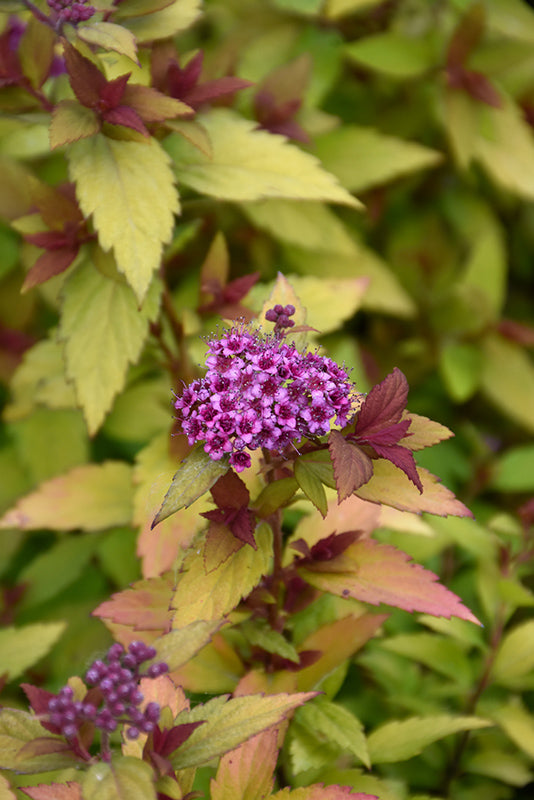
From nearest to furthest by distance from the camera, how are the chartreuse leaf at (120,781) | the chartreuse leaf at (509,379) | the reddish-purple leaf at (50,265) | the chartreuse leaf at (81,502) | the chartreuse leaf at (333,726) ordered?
the chartreuse leaf at (120,781) < the chartreuse leaf at (333,726) < the reddish-purple leaf at (50,265) < the chartreuse leaf at (81,502) < the chartreuse leaf at (509,379)

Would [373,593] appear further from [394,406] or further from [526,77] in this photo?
[526,77]

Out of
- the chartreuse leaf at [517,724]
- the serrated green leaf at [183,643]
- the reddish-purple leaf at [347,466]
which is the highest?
the reddish-purple leaf at [347,466]

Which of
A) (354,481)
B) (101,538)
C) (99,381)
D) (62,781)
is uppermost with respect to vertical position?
(354,481)

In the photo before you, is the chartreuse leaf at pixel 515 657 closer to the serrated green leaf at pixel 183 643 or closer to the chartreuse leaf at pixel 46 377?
the serrated green leaf at pixel 183 643

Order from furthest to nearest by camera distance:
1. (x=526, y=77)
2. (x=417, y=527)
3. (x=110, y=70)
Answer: (x=526, y=77)
(x=417, y=527)
(x=110, y=70)

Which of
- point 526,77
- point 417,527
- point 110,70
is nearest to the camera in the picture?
point 110,70

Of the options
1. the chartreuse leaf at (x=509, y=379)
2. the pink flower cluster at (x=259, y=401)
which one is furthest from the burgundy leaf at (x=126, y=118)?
the chartreuse leaf at (x=509, y=379)

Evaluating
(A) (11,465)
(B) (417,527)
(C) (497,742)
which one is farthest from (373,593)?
(A) (11,465)
